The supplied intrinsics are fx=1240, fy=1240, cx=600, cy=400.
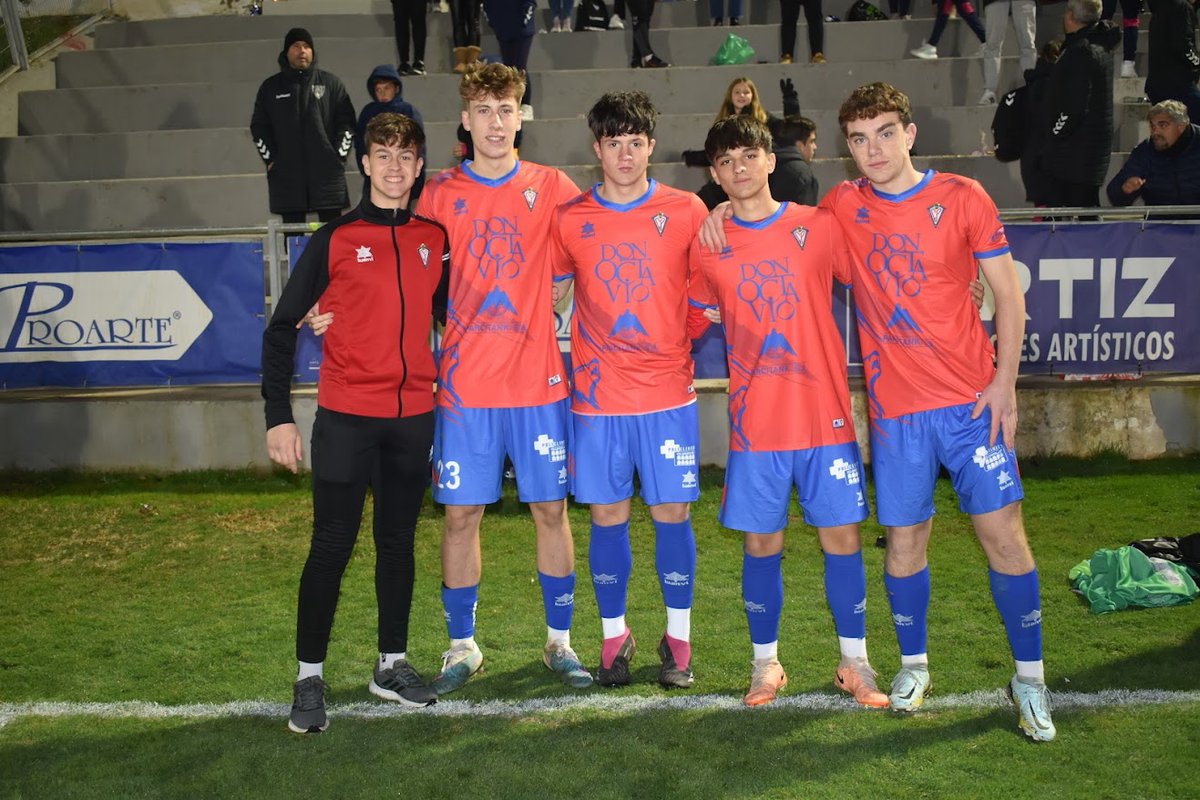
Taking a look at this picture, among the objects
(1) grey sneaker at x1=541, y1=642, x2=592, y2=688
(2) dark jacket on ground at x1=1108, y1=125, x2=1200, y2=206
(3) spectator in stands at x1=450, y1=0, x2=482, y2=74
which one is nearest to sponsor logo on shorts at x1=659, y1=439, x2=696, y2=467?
(1) grey sneaker at x1=541, y1=642, x2=592, y2=688

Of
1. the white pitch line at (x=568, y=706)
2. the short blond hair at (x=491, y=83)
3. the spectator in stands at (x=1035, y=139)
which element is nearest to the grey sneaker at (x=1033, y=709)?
the white pitch line at (x=568, y=706)

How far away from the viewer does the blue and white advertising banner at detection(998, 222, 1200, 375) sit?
337 inches

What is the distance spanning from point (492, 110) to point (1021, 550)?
2.74m

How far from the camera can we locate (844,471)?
491 centimetres

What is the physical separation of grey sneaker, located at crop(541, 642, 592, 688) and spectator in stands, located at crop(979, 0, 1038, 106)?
9140 millimetres

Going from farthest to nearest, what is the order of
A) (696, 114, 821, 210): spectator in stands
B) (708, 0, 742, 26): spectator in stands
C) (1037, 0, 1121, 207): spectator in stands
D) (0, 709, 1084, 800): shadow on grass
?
(708, 0, 742, 26): spectator in stands → (1037, 0, 1121, 207): spectator in stands → (696, 114, 821, 210): spectator in stands → (0, 709, 1084, 800): shadow on grass

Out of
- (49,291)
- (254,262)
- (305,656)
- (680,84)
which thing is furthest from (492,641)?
(680,84)

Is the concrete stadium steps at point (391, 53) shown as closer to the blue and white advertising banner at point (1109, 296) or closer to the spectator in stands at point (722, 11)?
the spectator in stands at point (722, 11)

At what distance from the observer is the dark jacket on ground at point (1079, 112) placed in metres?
9.22

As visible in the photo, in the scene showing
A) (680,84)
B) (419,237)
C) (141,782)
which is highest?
(680,84)

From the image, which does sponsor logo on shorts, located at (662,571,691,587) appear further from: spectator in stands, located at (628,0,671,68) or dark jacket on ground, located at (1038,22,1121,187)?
spectator in stands, located at (628,0,671,68)

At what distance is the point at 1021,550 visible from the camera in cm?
477

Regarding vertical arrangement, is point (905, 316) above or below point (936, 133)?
below

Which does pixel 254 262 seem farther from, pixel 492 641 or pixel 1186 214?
pixel 1186 214
